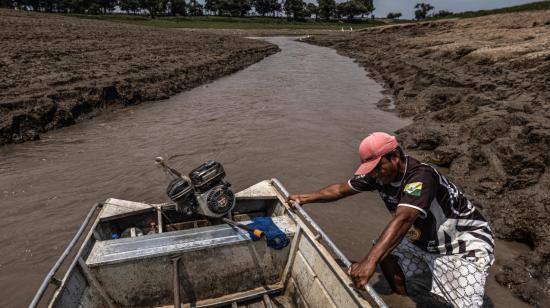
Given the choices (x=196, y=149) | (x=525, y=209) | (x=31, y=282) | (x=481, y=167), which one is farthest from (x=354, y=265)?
(x=196, y=149)

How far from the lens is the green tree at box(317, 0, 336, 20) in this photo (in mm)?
106250

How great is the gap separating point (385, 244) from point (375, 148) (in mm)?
870

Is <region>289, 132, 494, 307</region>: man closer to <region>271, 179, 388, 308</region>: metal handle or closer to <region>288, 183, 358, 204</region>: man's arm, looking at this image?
<region>271, 179, 388, 308</region>: metal handle

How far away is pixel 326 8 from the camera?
107500 mm

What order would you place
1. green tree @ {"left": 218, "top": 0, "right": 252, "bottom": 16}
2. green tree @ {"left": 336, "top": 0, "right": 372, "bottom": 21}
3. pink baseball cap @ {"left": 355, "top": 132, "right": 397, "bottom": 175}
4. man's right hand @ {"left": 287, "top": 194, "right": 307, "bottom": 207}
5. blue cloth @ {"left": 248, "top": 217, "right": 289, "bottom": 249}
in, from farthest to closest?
green tree @ {"left": 336, "top": 0, "right": 372, "bottom": 21}
green tree @ {"left": 218, "top": 0, "right": 252, "bottom": 16}
man's right hand @ {"left": 287, "top": 194, "right": 307, "bottom": 207}
blue cloth @ {"left": 248, "top": 217, "right": 289, "bottom": 249}
pink baseball cap @ {"left": 355, "top": 132, "right": 397, "bottom": 175}

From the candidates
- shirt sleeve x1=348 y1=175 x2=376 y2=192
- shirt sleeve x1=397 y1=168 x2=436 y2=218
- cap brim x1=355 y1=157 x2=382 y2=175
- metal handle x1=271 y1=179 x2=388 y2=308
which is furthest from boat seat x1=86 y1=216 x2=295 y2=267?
shirt sleeve x1=397 y1=168 x2=436 y2=218

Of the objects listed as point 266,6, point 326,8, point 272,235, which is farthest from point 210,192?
point 266,6

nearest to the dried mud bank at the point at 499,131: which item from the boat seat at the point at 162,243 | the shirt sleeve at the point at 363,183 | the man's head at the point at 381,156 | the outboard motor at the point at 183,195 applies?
the shirt sleeve at the point at 363,183

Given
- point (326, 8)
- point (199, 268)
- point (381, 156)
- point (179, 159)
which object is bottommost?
point (179, 159)

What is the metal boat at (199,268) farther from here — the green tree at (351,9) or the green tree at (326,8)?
the green tree at (326,8)

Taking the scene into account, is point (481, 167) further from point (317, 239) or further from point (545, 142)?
point (317, 239)

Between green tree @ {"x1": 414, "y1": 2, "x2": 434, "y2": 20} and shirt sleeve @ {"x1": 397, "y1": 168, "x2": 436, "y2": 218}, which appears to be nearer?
shirt sleeve @ {"x1": 397, "y1": 168, "x2": 436, "y2": 218}

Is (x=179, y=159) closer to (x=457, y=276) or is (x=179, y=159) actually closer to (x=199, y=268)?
(x=199, y=268)

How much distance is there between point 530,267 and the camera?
466 cm
